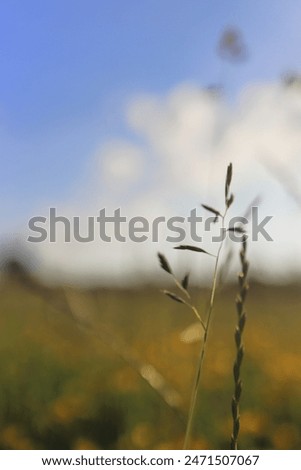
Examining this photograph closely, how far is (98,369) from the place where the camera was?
1729 mm

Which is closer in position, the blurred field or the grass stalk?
the grass stalk

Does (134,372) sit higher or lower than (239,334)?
lower

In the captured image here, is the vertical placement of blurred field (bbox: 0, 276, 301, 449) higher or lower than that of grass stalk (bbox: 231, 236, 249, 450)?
lower

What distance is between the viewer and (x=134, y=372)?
170 cm

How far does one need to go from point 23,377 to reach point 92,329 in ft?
3.12

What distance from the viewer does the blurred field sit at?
1325mm

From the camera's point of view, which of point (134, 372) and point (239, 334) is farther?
point (134, 372)

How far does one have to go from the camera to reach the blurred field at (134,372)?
133 cm
